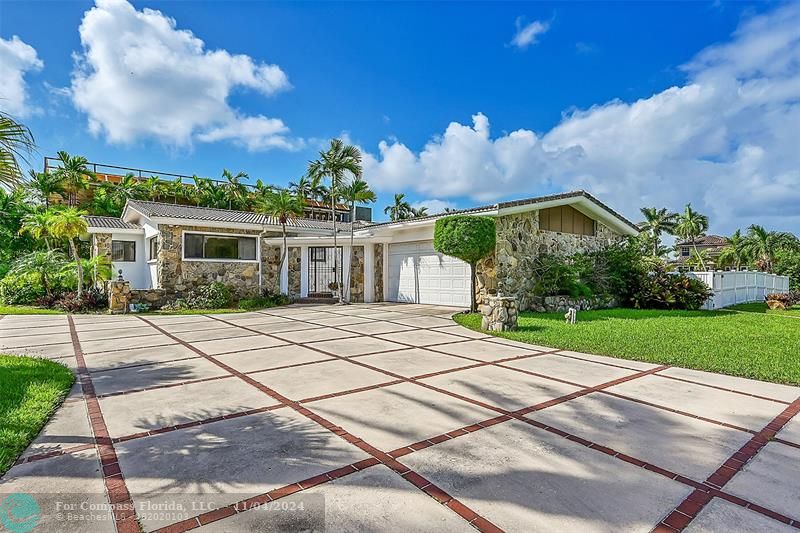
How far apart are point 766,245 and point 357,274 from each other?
32014 mm

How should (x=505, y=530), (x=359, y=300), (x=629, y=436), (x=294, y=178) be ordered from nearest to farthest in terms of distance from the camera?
(x=505, y=530) < (x=629, y=436) < (x=359, y=300) < (x=294, y=178)

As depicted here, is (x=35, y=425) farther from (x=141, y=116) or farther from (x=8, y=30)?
(x=141, y=116)

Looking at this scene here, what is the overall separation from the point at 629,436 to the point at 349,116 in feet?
51.6

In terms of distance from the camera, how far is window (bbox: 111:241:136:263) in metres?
17.7

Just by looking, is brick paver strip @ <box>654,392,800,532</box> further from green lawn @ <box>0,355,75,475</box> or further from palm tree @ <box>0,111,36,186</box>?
palm tree @ <box>0,111,36,186</box>

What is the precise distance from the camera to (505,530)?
2.30 meters

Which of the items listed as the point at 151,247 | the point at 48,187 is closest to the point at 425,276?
the point at 151,247

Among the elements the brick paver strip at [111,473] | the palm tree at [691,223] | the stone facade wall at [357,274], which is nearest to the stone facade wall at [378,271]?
the stone facade wall at [357,274]

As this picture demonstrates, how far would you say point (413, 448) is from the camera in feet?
10.9

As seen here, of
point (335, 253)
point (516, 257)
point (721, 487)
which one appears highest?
point (335, 253)

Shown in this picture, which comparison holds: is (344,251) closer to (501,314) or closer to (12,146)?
(501,314)

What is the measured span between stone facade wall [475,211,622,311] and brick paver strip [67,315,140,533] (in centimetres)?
1018

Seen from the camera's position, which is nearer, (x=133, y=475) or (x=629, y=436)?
(x=133, y=475)

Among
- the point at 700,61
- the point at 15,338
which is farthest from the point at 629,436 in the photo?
the point at 700,61
